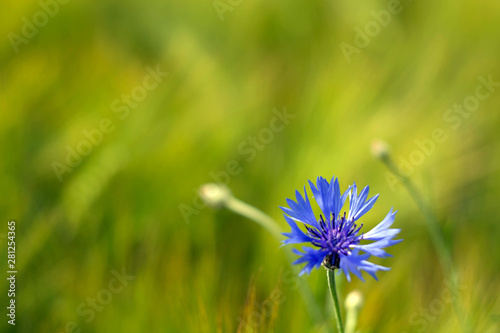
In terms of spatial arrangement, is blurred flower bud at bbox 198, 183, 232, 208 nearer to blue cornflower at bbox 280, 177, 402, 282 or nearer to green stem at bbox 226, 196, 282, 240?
green stem at bbox 226, 196, 282, 240

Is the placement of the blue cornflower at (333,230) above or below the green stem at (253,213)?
below

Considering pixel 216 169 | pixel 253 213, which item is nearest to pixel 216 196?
pixel 253 213

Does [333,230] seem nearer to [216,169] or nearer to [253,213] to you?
[253,213]

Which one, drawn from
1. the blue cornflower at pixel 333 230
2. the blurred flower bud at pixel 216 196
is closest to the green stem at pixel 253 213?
the blurred flower bud at pixel 216 196

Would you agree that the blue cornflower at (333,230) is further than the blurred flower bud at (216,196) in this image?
No

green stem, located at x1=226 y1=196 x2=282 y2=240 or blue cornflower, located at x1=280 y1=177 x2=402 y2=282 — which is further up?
green stem, located at x1=226 y1=196 x2=282 y2=240

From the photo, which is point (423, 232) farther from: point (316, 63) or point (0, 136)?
point (0, 136)

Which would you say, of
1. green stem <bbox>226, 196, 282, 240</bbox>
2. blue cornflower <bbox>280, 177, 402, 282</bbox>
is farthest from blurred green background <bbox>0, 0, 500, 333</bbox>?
blue cornflower <bbox>280, 177, 402, 282</bbox>

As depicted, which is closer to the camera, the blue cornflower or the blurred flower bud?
the blue cornflower

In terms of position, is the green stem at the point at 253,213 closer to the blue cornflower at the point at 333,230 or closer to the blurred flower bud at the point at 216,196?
the blurred flower bud at the point at 216,196
